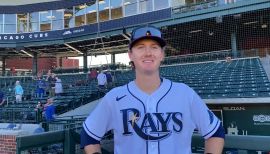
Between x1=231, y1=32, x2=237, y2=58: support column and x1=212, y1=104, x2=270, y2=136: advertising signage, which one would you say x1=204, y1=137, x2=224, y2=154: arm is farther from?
x1=231, y1=32, x2=237, y2=58: support column

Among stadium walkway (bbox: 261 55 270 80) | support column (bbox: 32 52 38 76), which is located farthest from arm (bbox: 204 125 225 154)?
support column (bbox: 32 52 38 76)

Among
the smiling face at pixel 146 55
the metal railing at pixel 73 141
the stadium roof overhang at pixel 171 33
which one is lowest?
the metal railing at pixel 73 141

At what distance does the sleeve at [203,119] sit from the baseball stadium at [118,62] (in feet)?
1.31

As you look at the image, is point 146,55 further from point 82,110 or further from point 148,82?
point 82,110

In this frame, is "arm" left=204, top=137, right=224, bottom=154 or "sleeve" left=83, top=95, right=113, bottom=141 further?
"sleeve" left=83, top=95, right=113, bottom=141

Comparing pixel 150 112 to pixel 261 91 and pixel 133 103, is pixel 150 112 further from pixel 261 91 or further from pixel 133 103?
pixel 261 91

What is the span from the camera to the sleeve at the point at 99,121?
1916mm

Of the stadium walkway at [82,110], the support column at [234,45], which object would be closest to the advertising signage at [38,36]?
the support column at [234,45]

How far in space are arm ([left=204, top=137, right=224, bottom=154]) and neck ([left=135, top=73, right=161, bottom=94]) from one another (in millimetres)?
407

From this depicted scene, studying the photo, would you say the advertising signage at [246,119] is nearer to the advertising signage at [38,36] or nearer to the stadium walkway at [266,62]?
the stadium walkway at [266,62]

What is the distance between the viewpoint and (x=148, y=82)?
1.95 meters

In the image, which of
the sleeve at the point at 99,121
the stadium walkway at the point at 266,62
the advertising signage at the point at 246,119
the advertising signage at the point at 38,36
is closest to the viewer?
the sleeve at the point at 99,121

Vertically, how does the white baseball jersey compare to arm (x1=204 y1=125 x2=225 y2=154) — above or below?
above

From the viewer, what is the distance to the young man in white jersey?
182cm
